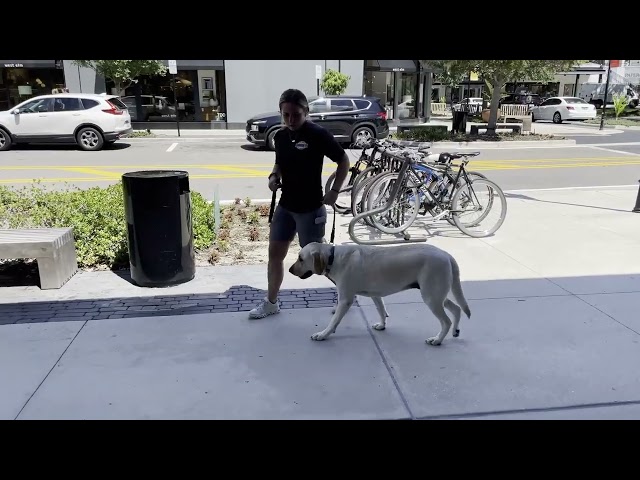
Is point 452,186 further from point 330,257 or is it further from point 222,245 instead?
point 330,257

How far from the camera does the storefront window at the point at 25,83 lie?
24.0 metres

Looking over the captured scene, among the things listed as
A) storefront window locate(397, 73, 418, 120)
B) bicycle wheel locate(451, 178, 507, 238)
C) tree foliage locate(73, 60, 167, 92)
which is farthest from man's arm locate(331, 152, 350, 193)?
storefront window locate(397, 73, 418, 120)

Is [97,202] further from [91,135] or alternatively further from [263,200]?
[91,135]

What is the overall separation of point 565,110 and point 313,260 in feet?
104

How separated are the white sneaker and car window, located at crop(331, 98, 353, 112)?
46.8ft

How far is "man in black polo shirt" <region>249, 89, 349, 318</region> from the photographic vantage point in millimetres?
4254

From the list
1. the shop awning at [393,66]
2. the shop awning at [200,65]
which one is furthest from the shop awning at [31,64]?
the shop awning at [393,66]

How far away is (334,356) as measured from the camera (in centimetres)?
412

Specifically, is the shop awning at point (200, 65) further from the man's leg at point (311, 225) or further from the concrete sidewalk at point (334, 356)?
the man's leg at point (311, 225)

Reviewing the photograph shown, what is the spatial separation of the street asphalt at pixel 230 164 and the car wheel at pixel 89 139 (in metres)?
0.35
